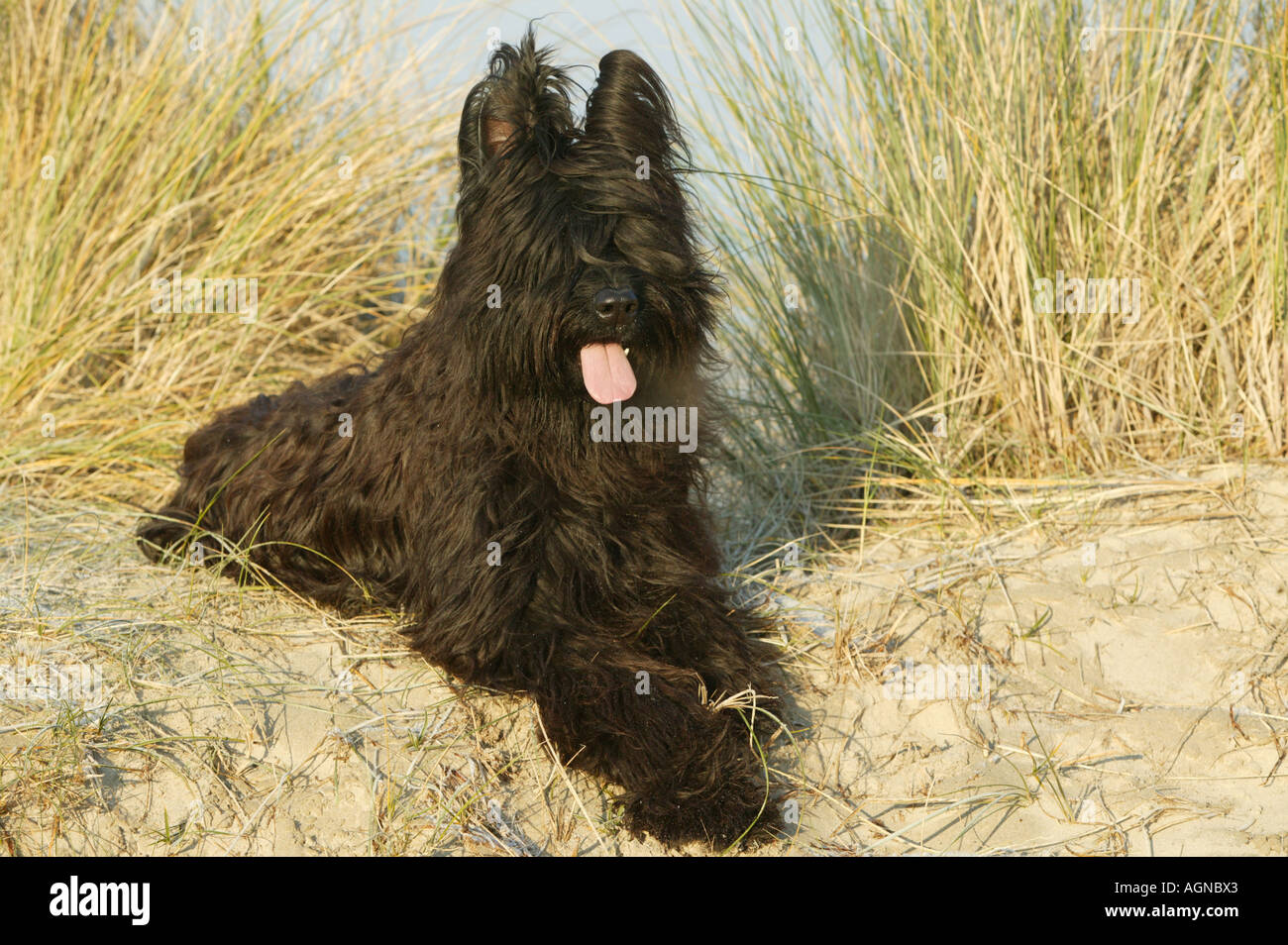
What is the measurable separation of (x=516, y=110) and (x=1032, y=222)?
291cm

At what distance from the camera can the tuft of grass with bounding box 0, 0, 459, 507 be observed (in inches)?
257

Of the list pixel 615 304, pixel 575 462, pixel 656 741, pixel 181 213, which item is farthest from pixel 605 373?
pixel 181 213

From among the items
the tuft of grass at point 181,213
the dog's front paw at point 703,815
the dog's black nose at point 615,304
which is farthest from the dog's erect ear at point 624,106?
the tuft of grass at point 181,213

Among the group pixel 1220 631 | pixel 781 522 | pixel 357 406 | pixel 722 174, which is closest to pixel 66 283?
pixel 357 406

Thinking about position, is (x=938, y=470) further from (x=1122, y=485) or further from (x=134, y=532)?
(x=134, y=532)

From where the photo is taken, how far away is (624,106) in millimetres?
3824

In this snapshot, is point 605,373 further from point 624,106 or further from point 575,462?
point 624,106

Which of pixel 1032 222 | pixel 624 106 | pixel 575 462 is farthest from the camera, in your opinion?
pixel 1032 222

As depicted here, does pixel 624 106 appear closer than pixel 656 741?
No

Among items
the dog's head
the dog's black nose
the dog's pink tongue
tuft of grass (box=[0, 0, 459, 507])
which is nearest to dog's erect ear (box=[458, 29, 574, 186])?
the dog's head

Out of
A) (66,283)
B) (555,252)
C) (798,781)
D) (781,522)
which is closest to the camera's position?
(555,252)

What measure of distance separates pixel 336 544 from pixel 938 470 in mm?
2559

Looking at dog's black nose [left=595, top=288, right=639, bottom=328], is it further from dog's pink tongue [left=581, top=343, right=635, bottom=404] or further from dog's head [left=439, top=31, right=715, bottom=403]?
dog's pink tongue [left=581, top=343, right=635, bottom=404]

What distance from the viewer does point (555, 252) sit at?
12.0 ft
